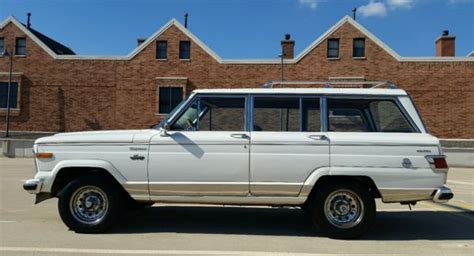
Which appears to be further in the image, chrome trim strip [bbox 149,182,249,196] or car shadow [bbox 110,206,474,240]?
car shadow [bbox 110,206,474,240]

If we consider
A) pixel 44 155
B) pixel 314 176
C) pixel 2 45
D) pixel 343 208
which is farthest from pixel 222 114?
pixel 2 45

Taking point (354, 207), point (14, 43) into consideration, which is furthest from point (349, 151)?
point (14, 43)

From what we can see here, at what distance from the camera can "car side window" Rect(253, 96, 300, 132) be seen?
701 centimetres

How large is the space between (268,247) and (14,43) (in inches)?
1396

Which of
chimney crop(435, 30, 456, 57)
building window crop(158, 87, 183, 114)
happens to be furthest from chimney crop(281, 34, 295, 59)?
chimney crop(435, 30, 456, 57)

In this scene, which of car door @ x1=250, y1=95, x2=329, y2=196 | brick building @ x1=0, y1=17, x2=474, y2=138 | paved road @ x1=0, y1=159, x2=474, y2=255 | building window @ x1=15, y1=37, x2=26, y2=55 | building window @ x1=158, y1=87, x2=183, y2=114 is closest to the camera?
paved road @ x1=0, y1=159, x2=474, y2=255

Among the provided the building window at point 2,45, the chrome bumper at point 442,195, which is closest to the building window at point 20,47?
the building window at point 2,45

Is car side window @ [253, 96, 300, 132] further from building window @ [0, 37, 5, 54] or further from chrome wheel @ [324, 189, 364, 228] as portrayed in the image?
building window @ [0, 37, 5, 54]

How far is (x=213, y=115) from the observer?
23.3 ft

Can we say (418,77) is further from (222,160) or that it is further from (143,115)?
(222,160)

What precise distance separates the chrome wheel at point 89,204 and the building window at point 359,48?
29599 mm

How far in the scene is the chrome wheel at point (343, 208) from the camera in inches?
269

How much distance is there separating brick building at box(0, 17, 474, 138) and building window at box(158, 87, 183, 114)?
71 millimetres

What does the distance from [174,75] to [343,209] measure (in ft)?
96.4
